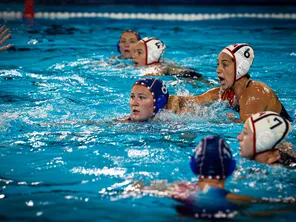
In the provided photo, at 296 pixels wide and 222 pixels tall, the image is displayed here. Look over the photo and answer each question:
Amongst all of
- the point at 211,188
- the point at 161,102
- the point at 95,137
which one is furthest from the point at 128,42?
the point at 211,188

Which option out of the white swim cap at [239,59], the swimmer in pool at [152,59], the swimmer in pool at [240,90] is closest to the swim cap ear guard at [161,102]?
the swimmer in pool at [240,90]

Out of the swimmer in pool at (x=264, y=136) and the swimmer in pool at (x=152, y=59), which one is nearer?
the swimmer in pool at (x=264, y=136)

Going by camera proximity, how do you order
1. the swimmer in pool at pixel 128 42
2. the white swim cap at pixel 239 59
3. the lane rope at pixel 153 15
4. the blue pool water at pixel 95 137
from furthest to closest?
the lane rope at pixel 153 15, the swimmer in pool at pixel 128 42, the white swim cap at pixel 239 59, the blue pool water at pixel 95 137

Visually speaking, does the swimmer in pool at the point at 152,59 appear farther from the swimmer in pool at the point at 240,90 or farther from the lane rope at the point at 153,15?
the lane rope at the point at 153,15

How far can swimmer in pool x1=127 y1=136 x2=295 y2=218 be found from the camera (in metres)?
3.38

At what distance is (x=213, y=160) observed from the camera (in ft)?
11.1

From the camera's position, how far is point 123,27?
13617mm

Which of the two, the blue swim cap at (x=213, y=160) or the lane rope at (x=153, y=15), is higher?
the lane rope at (x=153, y=15)

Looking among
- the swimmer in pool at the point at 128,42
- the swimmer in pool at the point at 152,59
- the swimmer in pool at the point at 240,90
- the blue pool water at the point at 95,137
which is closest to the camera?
the blue pool water at the point at 95,137

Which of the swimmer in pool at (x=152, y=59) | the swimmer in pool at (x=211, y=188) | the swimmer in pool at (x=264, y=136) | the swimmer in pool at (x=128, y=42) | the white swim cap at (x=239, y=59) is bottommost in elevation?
the swimmer in pool at (x=211, y=188)

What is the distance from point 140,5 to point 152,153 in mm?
12477

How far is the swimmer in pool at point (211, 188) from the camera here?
11.1 ft

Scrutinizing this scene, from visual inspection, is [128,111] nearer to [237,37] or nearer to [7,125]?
[7,125]

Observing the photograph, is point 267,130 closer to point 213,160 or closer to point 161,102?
point 213,160
